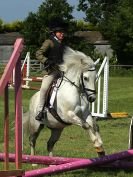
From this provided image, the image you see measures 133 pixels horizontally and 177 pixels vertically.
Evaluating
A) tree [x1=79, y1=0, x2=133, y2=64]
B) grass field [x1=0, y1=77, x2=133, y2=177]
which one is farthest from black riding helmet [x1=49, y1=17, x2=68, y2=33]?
tree [x1=79, y1=0, x2=133, y2=64]

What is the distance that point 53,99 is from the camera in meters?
8.30

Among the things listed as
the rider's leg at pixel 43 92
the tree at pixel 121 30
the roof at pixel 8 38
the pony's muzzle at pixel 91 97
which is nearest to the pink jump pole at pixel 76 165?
the pony's muzzle at pixel 91 97

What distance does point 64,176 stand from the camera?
7.50 m

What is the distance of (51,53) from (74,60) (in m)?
0.40

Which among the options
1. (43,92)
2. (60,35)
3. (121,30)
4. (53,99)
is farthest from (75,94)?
(121,30)

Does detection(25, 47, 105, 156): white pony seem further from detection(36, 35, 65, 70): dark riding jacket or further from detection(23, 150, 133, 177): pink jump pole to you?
detection(23, 150, 133, 177): pink jump pole

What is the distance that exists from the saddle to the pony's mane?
0.24 meters

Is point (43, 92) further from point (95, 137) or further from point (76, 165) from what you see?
point (76, 165)

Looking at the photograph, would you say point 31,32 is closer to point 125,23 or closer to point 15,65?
point 125,23

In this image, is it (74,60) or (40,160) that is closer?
(40,160)

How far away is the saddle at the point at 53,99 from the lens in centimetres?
819

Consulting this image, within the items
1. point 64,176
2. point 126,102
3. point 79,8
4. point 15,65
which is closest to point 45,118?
point 64,176

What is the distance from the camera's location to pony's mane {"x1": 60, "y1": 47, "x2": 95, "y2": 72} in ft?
26.5

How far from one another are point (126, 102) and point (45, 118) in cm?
1413
